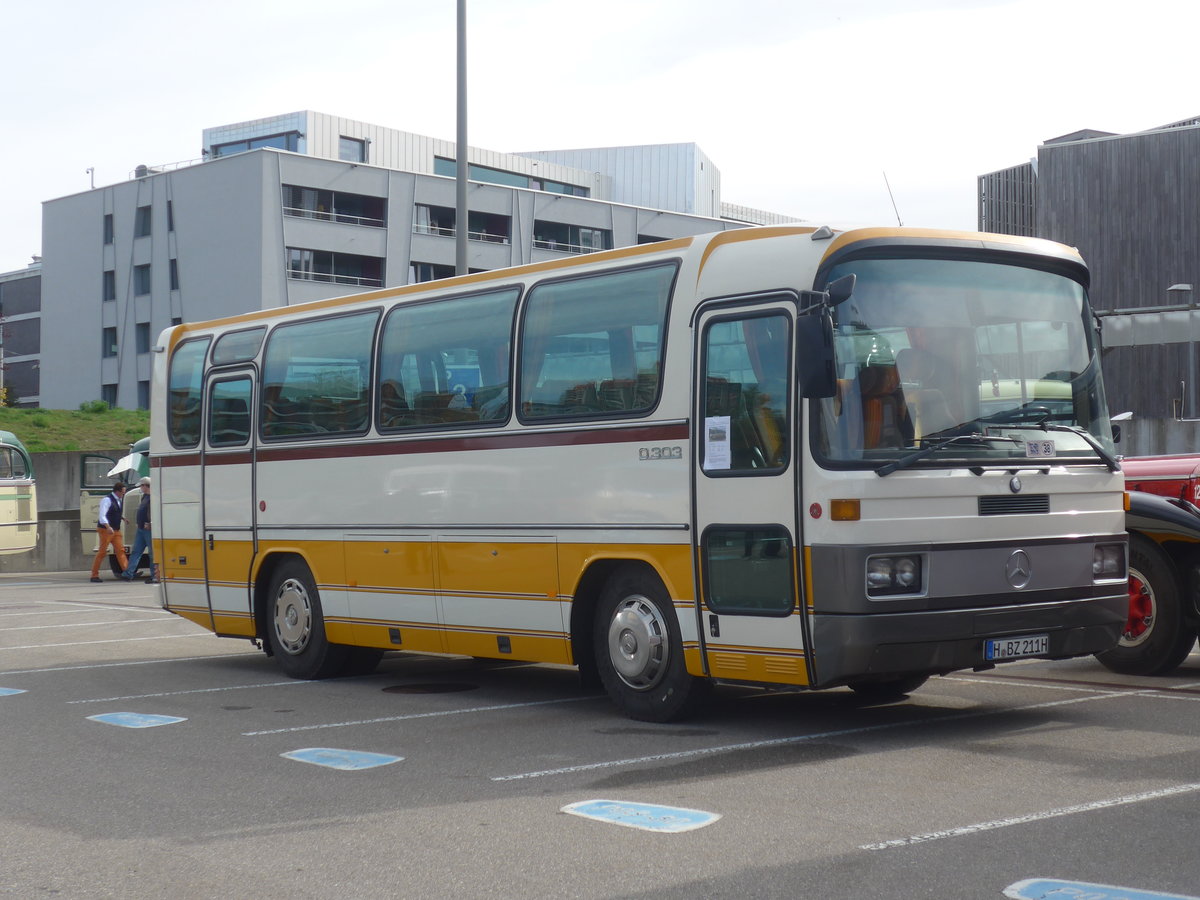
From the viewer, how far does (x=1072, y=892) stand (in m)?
5.54

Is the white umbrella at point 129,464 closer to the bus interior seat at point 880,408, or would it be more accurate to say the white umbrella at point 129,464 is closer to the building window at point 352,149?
the bus interior seat at point 880,408

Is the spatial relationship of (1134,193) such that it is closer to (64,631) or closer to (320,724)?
(64,631)

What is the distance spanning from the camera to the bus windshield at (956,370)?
889cm

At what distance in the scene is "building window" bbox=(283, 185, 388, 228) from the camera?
67.7m

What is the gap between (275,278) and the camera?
67.1 m

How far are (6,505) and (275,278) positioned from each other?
Answer: 38.2 metres

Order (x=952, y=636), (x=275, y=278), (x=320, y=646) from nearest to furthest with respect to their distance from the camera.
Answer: (x=952, y=636) < (x=320, y=646) < (x=275, y=278)

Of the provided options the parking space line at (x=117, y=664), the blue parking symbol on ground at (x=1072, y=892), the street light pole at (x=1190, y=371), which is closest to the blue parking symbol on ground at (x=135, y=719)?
the parking space line at (x=117, y=664)

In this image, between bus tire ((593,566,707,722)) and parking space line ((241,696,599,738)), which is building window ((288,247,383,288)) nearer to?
parking space line ((241,696,599,738))

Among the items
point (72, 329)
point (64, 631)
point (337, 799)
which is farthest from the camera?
point (72, 329)

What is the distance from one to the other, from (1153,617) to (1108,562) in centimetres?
211

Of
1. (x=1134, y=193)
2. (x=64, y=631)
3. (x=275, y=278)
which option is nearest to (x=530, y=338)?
(x=64, y=631)

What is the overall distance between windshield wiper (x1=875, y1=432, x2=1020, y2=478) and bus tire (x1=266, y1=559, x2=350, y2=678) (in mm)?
6056

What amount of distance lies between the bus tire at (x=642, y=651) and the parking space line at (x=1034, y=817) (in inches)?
124
